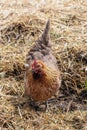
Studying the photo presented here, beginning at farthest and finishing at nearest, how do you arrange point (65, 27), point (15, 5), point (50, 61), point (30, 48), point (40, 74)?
point (15, 5)
point (65, 27)
point (30, 48)
point (50, 61)
point (40, 74)

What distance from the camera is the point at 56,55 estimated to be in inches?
208

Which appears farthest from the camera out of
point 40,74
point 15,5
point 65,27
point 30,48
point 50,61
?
point 15,5

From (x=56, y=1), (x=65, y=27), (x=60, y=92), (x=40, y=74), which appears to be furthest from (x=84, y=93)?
(x=56, y=1)

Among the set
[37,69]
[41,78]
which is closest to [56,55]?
[41,78]

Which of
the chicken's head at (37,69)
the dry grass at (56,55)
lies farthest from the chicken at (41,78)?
the dry grass at (56,55)

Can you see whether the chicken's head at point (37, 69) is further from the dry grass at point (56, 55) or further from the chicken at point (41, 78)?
the dry grass at point (56, 55)

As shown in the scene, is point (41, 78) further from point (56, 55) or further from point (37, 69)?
point (56, 55)

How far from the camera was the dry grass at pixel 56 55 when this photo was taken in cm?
457

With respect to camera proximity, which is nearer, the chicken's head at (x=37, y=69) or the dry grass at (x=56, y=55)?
the chicken's head at (x=37, y=69)

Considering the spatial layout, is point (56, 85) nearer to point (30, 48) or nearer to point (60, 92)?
point (60, 92)

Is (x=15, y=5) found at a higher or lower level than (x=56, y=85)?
higher

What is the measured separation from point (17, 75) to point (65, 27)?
1.05 meters

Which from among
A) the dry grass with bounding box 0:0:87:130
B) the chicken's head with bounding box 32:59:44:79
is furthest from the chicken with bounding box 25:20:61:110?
the dry grass with bounding box 0:0:87:130

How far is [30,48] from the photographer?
5359 millimetres
